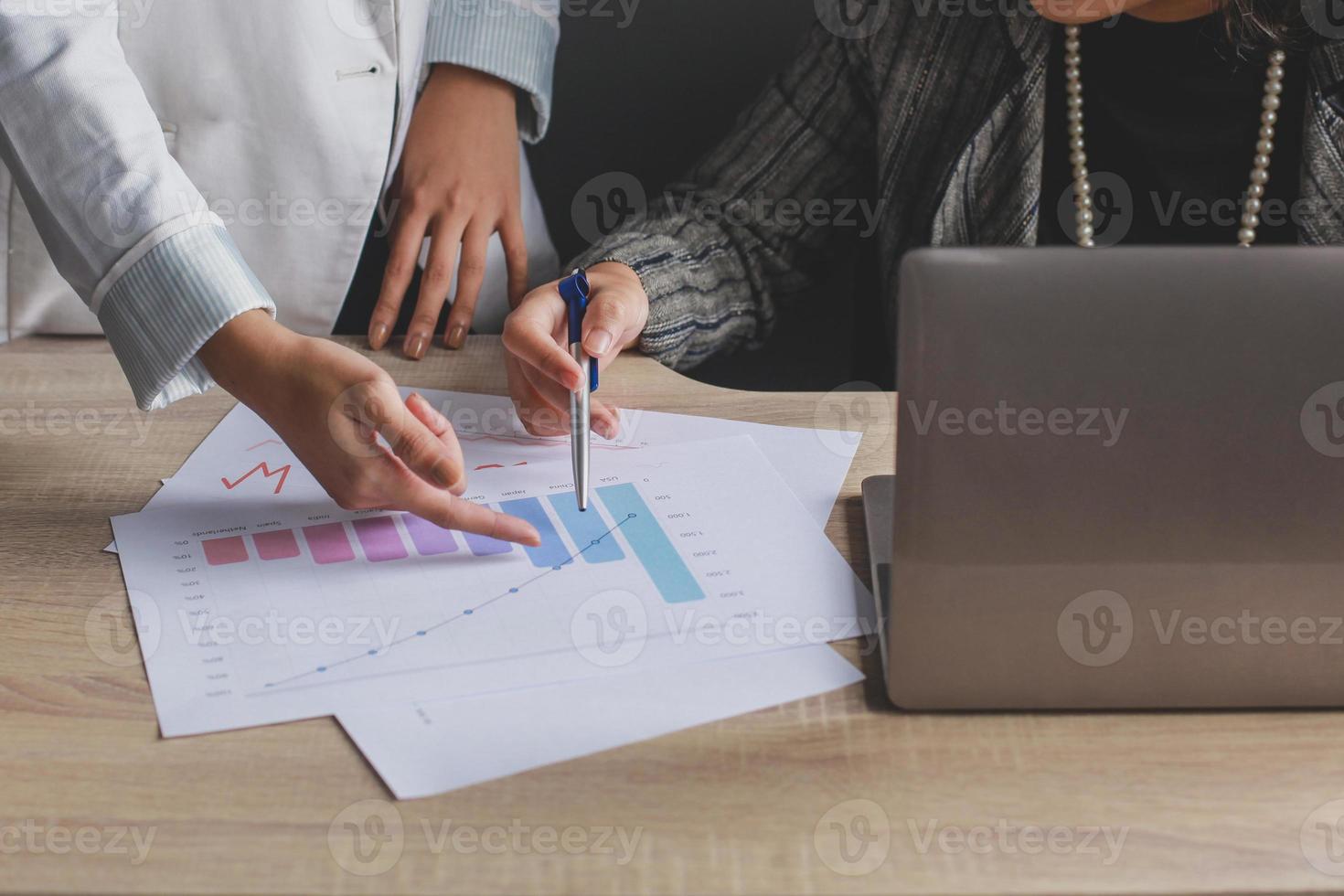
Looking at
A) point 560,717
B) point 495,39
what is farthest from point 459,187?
point 560,717

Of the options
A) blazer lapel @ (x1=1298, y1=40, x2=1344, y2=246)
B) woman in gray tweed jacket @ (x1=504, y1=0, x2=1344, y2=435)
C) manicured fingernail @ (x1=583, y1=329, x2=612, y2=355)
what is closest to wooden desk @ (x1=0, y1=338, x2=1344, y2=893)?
manicured fingernail @ (x1=583, y1=329, x2=612, y2=355)

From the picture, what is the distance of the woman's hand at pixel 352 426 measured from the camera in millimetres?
677

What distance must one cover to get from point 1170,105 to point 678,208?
486 mm

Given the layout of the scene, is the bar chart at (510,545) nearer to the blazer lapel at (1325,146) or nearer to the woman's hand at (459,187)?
the woman's hand at (459,187)

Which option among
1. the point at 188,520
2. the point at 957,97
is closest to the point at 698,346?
the point at 957,97

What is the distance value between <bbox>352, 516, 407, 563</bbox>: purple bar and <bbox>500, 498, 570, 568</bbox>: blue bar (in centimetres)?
7

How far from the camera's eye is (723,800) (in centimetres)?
49

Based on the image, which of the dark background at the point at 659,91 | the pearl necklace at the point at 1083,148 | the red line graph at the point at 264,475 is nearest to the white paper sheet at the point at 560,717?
the red line graph at the point at 264,475

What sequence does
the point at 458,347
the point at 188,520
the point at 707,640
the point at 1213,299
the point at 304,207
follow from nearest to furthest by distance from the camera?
the point at 1213,299 → the point at 707,640 → the point at 188,520 → the point at 458,347 → the point at 304,207

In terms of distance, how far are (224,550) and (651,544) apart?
0.85ft

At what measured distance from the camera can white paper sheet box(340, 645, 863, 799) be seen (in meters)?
0.51

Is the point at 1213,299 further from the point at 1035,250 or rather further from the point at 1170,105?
the point at 1170,105

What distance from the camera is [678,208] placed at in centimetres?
113

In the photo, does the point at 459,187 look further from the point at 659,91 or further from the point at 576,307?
the point at 659,91
